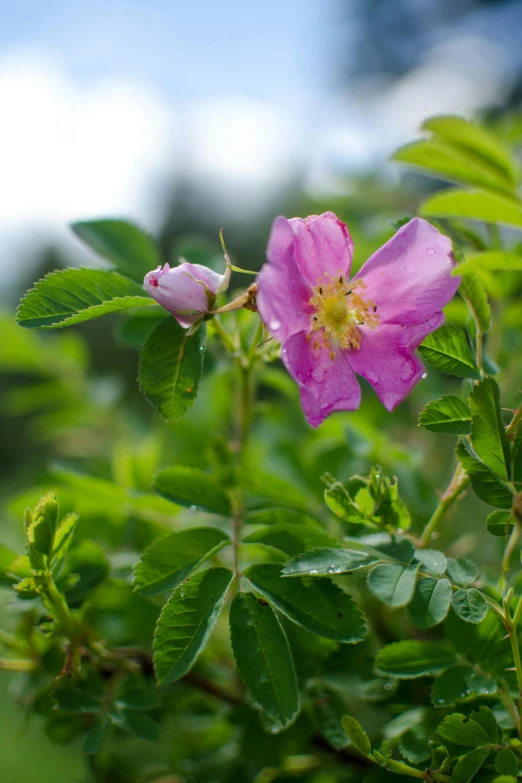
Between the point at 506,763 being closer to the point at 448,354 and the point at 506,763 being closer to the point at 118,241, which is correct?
the point at 448,354

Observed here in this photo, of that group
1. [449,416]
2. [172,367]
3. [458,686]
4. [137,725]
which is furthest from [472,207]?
[137,725]

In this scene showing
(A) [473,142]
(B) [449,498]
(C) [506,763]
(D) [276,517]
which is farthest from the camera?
(A) [473,142]

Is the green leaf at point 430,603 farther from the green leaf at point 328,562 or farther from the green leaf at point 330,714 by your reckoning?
the green leaf at point 330,714

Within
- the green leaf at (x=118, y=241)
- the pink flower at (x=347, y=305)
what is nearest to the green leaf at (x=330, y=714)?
the pink flower at (x=347, y=305)

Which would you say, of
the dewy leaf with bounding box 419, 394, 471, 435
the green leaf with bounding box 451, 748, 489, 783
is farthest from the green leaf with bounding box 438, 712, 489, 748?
the dewy leaf with bounding box 419, 394, 471, 435

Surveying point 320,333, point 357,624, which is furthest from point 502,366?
point 357,624

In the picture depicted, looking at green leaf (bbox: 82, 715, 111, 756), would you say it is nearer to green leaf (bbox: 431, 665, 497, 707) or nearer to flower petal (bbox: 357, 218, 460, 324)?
green leaf (bbox: 431, 665, 497, 707)

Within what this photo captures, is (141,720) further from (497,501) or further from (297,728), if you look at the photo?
(497,501)
